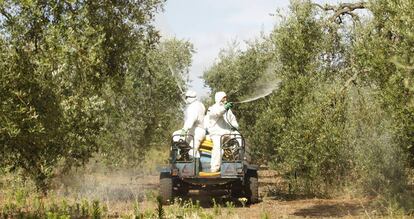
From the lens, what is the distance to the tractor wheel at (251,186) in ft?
52.7

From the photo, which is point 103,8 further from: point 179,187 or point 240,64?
point 240,64

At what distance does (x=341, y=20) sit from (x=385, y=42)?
18.7ft

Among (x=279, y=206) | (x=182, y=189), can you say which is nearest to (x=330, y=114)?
(x=279, y=206)

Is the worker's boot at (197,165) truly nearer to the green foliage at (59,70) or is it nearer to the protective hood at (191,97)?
the protective hood at (191,97)

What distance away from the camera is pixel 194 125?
1602 cm

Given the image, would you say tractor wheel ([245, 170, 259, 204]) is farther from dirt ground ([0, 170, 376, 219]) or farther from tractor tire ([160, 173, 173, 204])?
tractor tire ([160, 173, 173, 204])

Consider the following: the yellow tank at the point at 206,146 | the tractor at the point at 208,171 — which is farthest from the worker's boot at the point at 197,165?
the yellow tank at the point at 206,146

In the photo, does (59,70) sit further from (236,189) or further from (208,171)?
(236,189)

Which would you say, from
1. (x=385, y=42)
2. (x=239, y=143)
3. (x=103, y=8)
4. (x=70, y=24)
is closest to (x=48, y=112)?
(x=70, y=24)

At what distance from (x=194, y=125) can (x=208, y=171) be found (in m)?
1.35

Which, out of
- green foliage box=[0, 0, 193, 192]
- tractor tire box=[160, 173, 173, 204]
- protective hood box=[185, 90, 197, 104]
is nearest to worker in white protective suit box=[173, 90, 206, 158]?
protective hood box=[185, 90, 197, 104]

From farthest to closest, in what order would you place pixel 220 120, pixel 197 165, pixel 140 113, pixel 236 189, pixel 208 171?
pixel 140 113, pixel 236 189, pixel 220 120, pixel 208 171, pixel 197 165

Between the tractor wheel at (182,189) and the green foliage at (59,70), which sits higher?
the green foliage at (59,70)

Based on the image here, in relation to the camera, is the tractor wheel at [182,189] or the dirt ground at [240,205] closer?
the dirt ground at [240,205]
